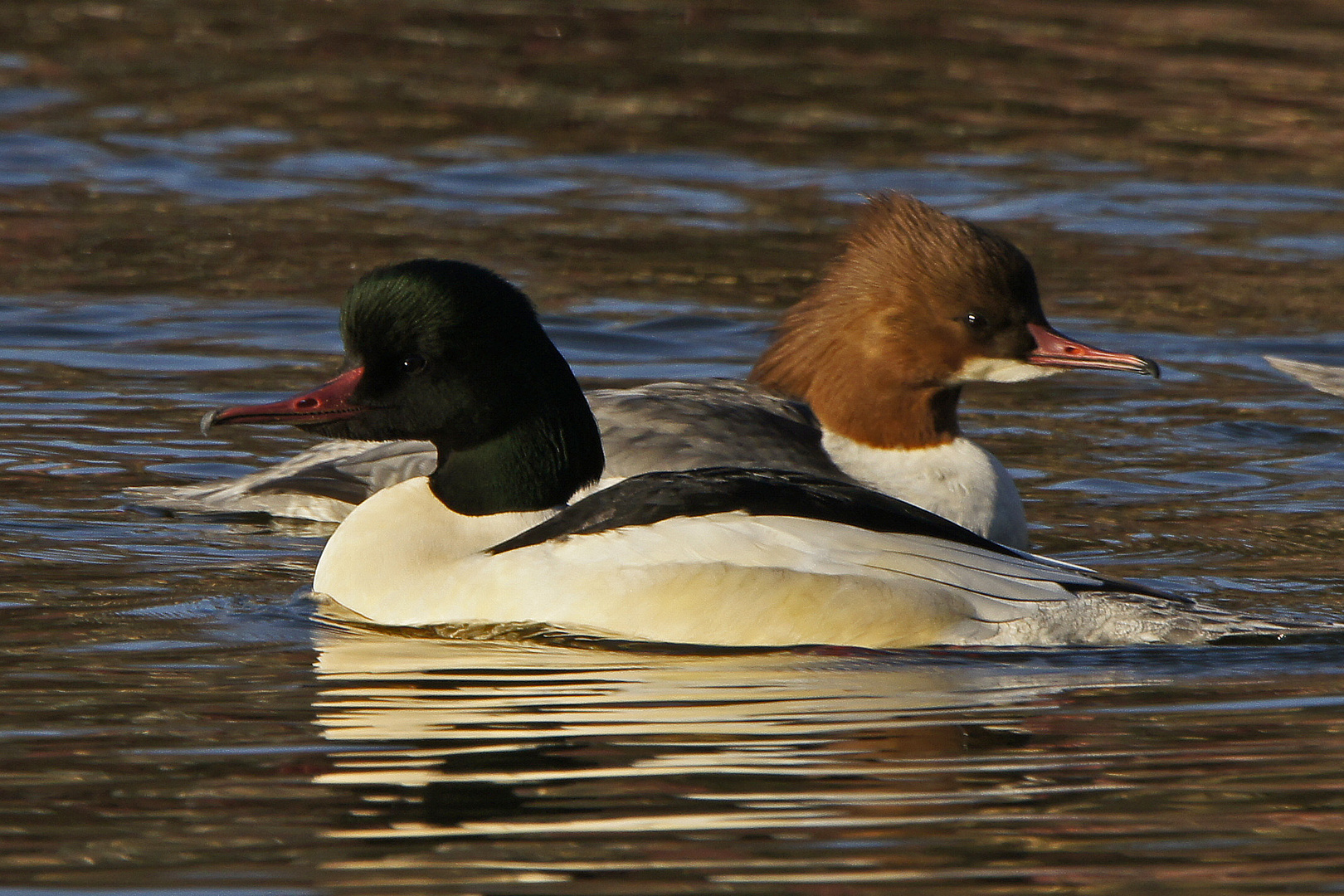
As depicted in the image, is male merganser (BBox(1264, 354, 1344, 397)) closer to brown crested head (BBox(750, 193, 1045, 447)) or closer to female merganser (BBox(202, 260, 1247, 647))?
brown crested head (BBox(750, 193, 1045, 447))

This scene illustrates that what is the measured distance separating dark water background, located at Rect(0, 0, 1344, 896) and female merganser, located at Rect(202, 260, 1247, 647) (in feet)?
0.40

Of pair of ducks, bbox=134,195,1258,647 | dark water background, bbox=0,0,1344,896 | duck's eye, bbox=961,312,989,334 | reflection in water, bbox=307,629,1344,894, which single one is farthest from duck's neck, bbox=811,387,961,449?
reflection in water, bbox=307,629,1344,894

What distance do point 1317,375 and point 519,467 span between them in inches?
162

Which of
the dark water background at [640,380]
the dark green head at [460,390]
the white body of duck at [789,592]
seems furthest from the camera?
the dark green head at [460,390]

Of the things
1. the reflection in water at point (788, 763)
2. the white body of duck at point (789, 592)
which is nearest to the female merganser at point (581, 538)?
the white body of duck at point (789, 592)

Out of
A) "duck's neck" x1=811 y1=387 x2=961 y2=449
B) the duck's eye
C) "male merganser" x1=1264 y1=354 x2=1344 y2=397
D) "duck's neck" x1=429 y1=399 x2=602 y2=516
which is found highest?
the duck's eye

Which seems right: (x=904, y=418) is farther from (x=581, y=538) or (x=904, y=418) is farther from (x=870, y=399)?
(x=581, y=538)

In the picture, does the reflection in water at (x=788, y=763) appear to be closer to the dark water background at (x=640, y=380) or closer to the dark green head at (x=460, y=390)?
the dark water background at (x=640, y=380)

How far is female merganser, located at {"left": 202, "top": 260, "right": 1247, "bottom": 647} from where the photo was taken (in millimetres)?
5742

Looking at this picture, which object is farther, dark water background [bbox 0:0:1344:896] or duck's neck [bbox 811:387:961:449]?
duck's neck [bbox 811:387:961:449]

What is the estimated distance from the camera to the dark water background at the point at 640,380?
165 inches

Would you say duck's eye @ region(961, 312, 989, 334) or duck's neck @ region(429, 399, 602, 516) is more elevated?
duck's eye @ region(961, 312, 989, 334)

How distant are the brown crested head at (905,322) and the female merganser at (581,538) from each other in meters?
1.69

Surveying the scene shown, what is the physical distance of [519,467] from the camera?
621cm
